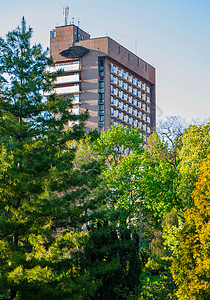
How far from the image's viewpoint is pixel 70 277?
71.7 ft

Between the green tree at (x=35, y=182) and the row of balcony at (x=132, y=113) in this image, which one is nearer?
the green tree at (x=35, y=182)

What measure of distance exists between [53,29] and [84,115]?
77.0m

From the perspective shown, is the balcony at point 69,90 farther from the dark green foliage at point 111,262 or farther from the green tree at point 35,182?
the dark green foliage at point 111,262

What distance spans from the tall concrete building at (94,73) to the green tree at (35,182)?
64.9 m

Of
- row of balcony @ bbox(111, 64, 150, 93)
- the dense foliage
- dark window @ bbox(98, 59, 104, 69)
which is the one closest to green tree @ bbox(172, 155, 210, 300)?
the dense foliage

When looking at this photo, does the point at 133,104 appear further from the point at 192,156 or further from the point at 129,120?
the point at 192,156

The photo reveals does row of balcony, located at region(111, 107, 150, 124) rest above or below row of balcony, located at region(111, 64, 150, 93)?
below

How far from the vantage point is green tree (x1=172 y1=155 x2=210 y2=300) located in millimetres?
22188

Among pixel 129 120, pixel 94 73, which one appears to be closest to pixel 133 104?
pixel 129 120

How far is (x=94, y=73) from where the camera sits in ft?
307

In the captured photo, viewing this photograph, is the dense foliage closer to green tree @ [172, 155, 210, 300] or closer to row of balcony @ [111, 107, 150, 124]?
green tree @ [172, 155, 210, 300]

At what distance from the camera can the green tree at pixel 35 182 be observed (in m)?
19.6

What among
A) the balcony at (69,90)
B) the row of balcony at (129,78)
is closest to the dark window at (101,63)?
Answer: the row of balcony at (129,78)

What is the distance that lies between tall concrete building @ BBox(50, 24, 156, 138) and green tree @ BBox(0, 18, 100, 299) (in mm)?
64920
